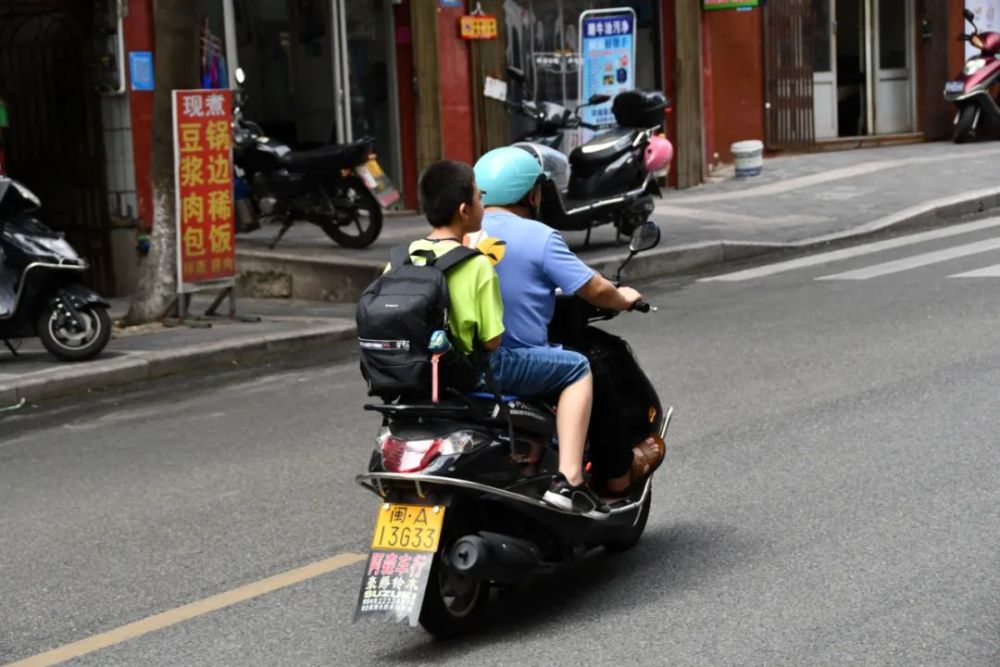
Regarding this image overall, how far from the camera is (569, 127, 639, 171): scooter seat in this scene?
15.3 m

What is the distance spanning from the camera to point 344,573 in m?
6.04

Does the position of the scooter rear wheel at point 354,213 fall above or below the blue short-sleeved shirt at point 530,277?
below

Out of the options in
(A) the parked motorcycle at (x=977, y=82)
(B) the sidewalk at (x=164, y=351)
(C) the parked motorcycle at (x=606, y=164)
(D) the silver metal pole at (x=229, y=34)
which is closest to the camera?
(B) the sidewalk at (x=164, y=351)

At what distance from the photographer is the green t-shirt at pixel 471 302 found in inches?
206

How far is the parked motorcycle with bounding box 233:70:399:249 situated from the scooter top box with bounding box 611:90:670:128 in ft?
7.67

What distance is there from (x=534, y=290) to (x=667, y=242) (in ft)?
33.6

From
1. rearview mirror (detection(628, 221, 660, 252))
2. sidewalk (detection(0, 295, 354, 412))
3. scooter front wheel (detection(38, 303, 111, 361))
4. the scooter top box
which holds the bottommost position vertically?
sidewalk (detection(0, 295, 354, 412))

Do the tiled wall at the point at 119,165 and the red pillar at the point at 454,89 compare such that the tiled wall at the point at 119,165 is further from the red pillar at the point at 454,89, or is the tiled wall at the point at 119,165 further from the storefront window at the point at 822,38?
the storefront window at the point at 822,38

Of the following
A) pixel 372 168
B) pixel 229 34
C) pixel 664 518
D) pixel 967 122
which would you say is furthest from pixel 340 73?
pixel 664 518

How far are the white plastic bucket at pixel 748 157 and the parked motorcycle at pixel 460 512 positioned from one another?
596 inches

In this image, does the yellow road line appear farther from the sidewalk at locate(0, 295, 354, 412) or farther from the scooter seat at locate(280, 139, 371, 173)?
the scooter seat at locate(280, 139, 371, 173)

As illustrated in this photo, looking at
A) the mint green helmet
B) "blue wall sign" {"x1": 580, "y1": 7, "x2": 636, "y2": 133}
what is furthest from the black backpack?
"blue wall sign" {"x1": 580, "y1": 7, "x2": 636, "y2": 133}

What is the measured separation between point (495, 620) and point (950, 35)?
20156 mm

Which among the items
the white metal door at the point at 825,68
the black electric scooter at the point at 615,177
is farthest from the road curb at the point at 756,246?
the white metal door at the point at 825,68
